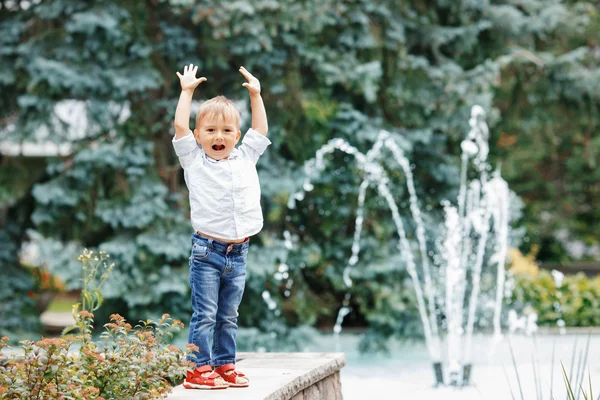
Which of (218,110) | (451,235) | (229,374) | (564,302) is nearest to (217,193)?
(218,110)

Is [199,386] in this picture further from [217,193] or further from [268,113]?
[268,113]

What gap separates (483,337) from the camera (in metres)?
8.95

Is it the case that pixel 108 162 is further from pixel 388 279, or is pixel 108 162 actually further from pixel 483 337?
pixel 483 337

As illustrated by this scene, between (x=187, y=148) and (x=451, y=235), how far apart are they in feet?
20.2

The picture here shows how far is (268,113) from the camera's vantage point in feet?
29.3

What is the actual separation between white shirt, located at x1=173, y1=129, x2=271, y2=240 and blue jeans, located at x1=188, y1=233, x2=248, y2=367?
67mm

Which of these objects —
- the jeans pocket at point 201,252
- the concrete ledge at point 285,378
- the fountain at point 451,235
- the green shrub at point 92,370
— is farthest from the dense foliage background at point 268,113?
the green shrub at point 92,370

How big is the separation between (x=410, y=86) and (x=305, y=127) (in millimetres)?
1227

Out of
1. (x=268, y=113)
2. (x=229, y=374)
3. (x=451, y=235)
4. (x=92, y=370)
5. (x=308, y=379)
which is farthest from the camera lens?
(x=451, y=235)

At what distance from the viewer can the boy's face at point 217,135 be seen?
11.1 feet

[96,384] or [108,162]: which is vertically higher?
[108,162]

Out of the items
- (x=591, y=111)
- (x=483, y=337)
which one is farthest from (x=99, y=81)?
(x=591, y=111)

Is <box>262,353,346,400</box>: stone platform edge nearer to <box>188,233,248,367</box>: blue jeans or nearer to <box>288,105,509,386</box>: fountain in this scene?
<box>188,233,248,367</box>: blue jeans

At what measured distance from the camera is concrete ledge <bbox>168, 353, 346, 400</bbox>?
10.8 feet
